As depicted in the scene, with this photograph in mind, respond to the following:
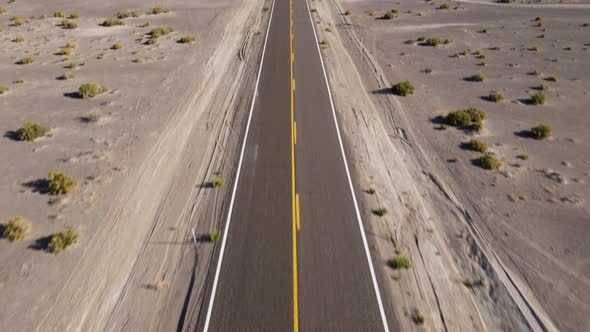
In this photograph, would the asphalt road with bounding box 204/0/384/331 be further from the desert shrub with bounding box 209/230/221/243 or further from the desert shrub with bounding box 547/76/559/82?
the desert shrub with bounding box 547/76/559/82

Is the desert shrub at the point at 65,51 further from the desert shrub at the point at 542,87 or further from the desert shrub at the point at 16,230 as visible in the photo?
the desert shrub at the point at 542,87

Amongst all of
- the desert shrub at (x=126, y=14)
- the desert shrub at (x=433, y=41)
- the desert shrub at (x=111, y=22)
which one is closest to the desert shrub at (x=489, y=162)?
the desert shrub at (x=433, y=41)

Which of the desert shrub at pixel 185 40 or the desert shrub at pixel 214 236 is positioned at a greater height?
the desert shrub at pixel 185 40

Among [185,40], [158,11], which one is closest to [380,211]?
[185,40]

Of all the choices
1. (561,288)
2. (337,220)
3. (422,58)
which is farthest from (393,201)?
(422,58)

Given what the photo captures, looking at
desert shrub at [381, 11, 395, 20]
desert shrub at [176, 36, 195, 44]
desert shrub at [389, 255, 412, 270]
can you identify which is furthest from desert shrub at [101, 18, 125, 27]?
desert shrub at [389, 255, 412, 270]

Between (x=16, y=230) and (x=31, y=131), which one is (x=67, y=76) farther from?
(x=16, y=230)
